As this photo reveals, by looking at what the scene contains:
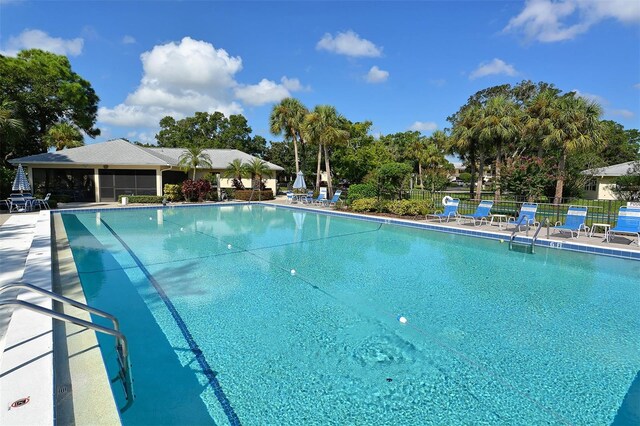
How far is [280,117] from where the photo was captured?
30.1 m

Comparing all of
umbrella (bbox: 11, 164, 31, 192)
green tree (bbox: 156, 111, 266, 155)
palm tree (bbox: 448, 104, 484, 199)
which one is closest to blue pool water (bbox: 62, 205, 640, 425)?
umbrella (bbox: 11, 164, 31, 192)

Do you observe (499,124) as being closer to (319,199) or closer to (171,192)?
(319,199)

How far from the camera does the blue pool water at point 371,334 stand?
3.35 m

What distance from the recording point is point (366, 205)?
1822 cm

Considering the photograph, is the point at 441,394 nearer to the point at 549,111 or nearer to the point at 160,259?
the point at 160,259

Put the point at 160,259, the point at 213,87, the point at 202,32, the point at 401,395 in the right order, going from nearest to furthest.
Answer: the point at 401,395 < the point at 160,259 < the point at 202,32 < the point at 213,87

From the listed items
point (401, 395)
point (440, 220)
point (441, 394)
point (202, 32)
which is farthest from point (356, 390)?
point (202, 32)

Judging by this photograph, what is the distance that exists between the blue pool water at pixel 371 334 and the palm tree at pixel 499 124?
15.4 m

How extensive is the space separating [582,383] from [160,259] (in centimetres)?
840

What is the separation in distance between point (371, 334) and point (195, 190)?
20893 mm

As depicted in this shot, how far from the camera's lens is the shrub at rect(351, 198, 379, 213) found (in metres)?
18.1

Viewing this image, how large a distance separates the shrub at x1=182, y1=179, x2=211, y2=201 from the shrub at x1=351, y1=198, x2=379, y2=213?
35.8ft

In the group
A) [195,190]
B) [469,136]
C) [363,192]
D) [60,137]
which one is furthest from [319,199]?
[60,137]

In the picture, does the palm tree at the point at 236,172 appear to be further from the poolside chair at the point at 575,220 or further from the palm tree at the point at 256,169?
the poolside chair at the point at 575,220
